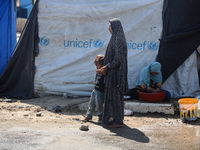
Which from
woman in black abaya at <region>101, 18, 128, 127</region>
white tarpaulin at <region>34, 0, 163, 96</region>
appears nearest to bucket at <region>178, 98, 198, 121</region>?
woman in black abaya at <region>101, 18, 128, 127</region>

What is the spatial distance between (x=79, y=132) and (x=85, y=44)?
2575 mm

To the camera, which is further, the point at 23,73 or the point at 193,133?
the point at 23,73

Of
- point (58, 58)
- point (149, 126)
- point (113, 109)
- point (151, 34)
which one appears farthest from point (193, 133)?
point (58, 58)

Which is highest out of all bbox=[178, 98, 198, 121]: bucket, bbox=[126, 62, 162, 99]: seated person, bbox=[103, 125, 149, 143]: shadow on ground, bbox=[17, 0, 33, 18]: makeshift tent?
bbox=[17, 0, 33, 18]: makeshift tent

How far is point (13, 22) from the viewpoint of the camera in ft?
24.1

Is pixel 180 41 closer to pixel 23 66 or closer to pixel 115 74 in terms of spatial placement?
pixel 115 74

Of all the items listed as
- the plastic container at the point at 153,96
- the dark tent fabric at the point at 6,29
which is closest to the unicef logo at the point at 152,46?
the plastic container at the point at 153,96

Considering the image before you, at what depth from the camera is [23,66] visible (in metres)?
6.59

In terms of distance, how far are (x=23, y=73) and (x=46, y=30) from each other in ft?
3.42

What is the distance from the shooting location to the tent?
6.34 meters

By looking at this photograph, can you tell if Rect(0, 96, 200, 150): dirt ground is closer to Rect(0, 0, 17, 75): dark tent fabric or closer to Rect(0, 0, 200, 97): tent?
Rect(0, 0, 200, 97): tent

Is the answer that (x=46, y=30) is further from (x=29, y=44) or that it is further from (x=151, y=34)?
(x=151, y=34)

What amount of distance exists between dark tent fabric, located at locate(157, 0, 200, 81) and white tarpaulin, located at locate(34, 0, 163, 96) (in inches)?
7.5

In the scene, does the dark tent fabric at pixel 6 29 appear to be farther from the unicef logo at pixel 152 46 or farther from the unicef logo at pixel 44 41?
the unicef logo at pixel 152 46
